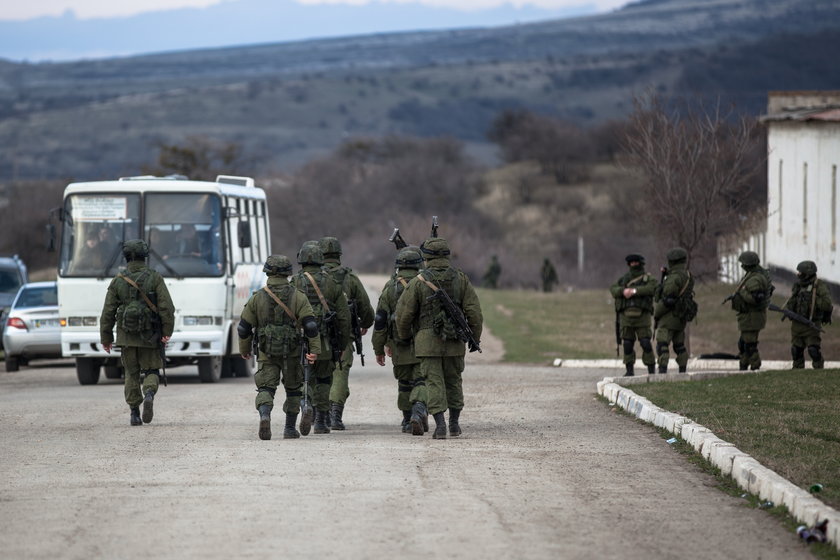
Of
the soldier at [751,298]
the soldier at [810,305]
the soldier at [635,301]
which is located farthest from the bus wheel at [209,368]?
the soldier at [810,305]

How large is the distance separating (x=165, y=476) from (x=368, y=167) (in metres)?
117

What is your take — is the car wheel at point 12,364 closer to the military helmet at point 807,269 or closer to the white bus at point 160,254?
the white bus at point 160,254

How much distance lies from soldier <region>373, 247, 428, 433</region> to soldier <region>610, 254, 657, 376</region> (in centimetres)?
551

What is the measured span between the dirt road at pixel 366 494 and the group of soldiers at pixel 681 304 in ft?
12.4

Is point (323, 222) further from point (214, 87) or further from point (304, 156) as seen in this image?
point (214, 87)

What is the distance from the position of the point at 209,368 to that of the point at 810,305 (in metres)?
9.51

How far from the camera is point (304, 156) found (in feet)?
524

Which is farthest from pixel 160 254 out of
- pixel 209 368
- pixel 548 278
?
pixel 548 278

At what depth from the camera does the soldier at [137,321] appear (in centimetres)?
1534

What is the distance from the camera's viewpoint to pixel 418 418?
1393cm

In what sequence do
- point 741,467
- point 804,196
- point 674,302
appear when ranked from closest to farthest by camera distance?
point 741,467 → point 674,302 → point 804,196

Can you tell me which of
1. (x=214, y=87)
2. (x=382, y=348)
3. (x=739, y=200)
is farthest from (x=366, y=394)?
(x=214, y=87)

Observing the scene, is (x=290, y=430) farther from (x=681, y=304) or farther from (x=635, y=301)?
(x=681, y=304)

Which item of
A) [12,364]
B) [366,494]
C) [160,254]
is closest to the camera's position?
[366,494]
